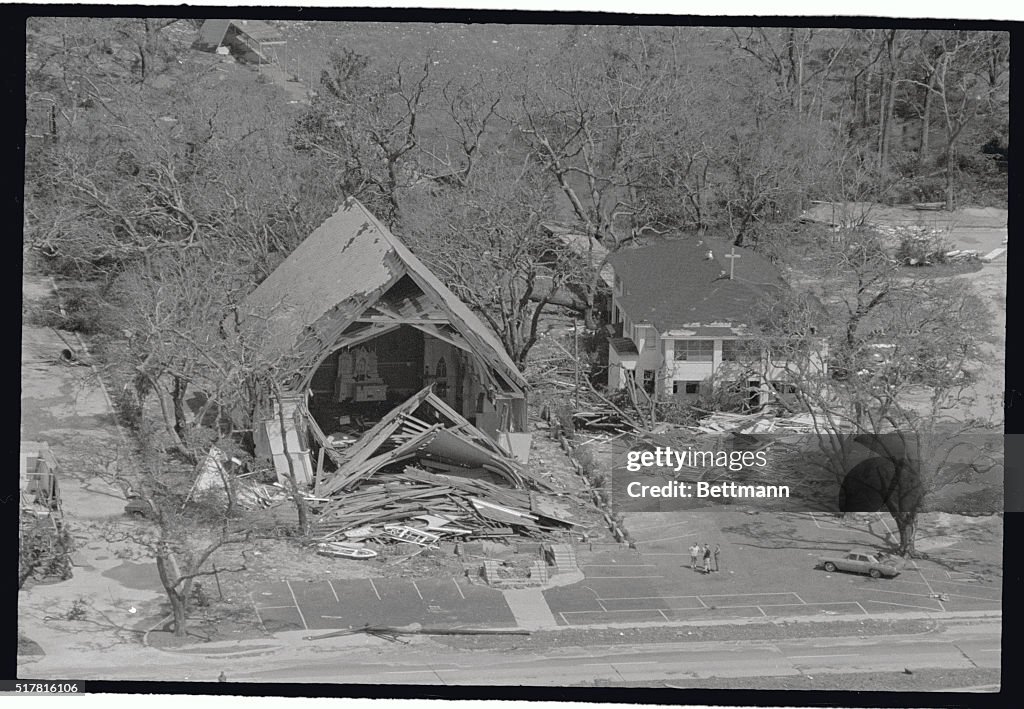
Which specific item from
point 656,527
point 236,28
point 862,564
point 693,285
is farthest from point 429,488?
point 236,28

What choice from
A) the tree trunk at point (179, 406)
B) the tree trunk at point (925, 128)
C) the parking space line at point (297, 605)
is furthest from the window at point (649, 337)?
the tree trunk at point (179, 406)

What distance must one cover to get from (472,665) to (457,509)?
2142mm

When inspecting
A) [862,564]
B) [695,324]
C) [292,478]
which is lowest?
[862,564]

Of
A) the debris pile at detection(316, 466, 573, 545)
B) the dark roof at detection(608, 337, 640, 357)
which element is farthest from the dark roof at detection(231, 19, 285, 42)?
the dark roof at detection(608, 337, 640, 357)

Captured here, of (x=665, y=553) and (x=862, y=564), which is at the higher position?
(x=665, y=553)

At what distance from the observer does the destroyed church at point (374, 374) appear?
23094mm

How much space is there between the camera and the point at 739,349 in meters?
23.5

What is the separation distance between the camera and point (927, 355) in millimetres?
23422

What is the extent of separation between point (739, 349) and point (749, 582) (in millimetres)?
2866

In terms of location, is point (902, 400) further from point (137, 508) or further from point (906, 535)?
point (137, 508)

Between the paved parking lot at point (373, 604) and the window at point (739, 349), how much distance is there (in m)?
4.15

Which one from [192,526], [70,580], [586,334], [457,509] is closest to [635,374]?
[586,334]

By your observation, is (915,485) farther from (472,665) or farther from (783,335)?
(472,665)

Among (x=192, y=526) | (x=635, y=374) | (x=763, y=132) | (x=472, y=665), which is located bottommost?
(x=472, y=665)
